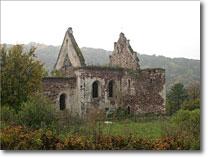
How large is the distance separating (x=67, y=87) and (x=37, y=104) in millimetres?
8843

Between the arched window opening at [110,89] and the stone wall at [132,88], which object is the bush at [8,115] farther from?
the arched window opening at [110,89]

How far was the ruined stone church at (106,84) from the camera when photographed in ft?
71.9

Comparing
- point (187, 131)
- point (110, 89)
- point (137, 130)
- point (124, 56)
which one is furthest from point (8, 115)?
point (124, 56)

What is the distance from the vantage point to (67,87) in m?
22.1

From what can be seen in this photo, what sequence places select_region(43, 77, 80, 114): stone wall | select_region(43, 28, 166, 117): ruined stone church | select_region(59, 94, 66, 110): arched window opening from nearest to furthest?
select_region(43, 77, 80, 114): stone wall
select_region(43, 28, 166, 117): ruined stone church
select_region(59, 94, 66, 110): arched window opening

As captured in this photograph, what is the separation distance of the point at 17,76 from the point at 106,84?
25.0 feet

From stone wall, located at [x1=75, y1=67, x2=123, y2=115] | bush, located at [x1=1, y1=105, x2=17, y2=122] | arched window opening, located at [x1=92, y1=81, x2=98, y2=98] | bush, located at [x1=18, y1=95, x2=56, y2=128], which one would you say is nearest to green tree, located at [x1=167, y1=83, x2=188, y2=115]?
stone wall, located at [x1=75, y1=67, x2=123, y2=115]

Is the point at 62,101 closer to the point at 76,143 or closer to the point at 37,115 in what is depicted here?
the point at 37,115

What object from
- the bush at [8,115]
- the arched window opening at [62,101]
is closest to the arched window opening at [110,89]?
the arched window opening at [62,101]

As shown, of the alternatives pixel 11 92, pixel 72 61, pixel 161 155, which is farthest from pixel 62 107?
pixel 161 155

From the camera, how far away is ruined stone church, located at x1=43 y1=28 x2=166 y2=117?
71.9 feet

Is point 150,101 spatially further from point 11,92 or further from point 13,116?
point 13,116

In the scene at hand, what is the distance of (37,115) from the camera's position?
42.9 feet

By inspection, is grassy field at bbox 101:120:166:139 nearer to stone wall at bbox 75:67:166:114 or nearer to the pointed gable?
stone wall at bbox 75:67:166:114
